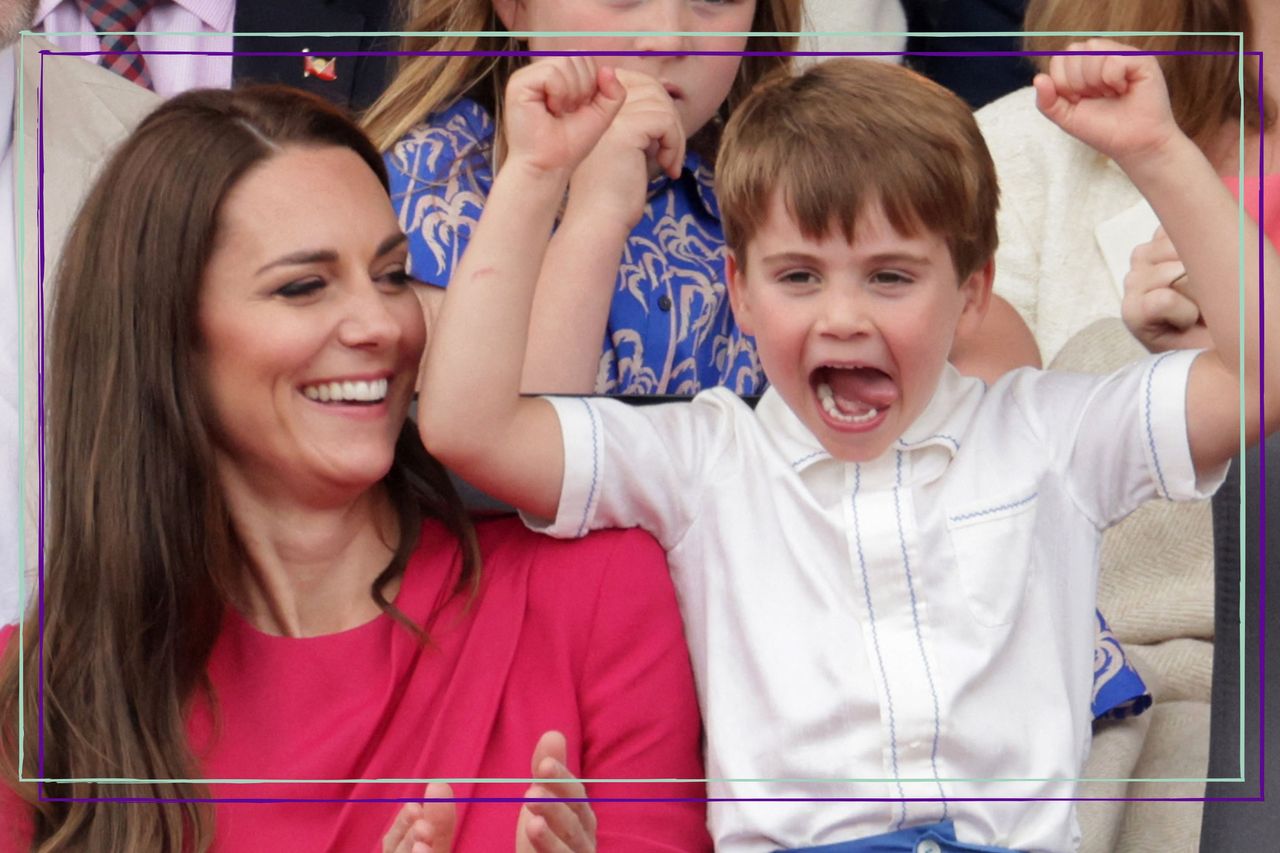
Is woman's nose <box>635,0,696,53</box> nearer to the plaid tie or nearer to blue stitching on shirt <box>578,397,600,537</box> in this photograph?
blue stitching on shirt <box>578,397,600,537</box>

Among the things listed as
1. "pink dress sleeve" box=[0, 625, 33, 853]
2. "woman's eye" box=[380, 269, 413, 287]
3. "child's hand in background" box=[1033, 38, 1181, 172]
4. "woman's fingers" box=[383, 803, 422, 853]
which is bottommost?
"pink dress sleeve" box=[0, 625, 33, 853]

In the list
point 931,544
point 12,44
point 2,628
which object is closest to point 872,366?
point 931,544

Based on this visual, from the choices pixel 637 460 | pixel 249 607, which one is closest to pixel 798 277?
pixel 637 460

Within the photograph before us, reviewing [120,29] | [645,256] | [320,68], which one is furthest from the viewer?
[120,29]

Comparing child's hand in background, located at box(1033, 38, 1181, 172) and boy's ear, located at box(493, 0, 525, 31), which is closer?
child's hand in background, located at box(1033, 38, 1181, 172)

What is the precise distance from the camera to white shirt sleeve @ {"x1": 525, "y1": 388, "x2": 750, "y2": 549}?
0.98 metres

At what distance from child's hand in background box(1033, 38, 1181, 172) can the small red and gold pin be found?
0.50 m

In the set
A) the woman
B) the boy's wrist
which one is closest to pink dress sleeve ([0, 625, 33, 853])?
the woman

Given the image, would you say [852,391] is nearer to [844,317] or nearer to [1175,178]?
[844,317]

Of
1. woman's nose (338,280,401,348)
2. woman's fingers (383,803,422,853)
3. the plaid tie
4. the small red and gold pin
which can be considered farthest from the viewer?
the plaid tie

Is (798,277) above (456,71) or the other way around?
the other way around

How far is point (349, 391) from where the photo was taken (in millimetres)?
1003

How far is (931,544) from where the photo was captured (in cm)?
95

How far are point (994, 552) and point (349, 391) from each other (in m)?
0.34
